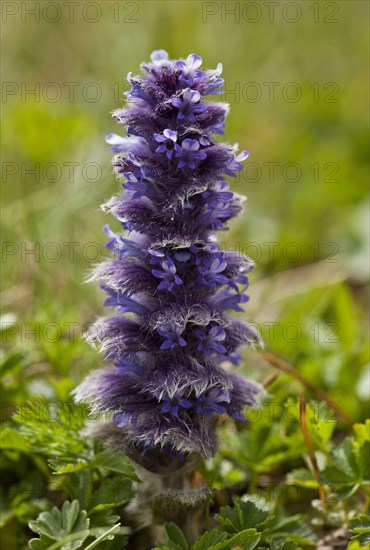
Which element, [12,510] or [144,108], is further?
[12,510]

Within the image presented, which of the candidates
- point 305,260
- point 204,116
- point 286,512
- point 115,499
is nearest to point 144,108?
point 204,116

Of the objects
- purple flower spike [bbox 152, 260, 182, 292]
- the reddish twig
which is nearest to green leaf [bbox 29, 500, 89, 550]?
purple flower spike [bbox 152, 260, 182, 292]

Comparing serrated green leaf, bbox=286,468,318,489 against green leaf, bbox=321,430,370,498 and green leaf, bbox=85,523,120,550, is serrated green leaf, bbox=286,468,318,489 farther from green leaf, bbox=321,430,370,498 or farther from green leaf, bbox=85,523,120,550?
green leaf, bbox=85,523,120,550

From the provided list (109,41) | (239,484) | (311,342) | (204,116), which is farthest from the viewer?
(109,41)

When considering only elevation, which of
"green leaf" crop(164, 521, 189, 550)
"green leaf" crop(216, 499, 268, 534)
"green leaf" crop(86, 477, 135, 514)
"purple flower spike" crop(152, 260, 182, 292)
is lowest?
"green leaf" crop(164, 521, 189, 550)

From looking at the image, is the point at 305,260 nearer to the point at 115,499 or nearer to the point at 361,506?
the point at 361,506

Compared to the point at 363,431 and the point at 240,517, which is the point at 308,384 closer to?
the point at 363,431
